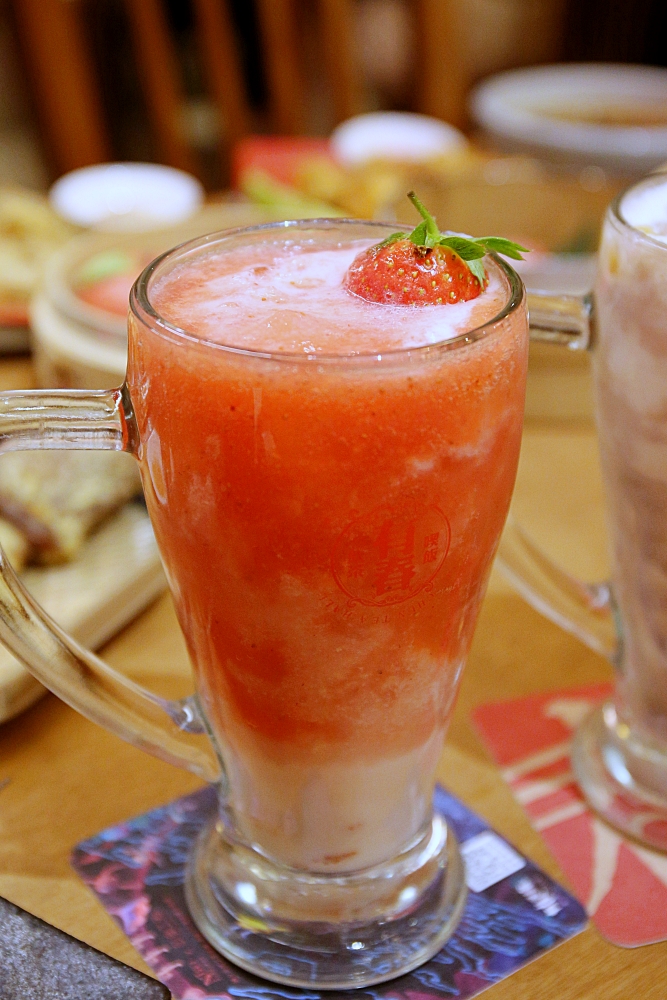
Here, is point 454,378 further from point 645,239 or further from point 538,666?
point 538,666

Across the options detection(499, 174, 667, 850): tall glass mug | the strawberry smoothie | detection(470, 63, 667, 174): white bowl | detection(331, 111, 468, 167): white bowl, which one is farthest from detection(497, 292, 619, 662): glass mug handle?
detection(331, 111, 468, 167): white bowl

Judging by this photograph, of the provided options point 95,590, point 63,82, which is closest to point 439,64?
point 63,82

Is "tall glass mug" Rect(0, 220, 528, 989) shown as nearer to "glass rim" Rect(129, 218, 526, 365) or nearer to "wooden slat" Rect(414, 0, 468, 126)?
"glass rim" Rect(129, 218, 526, 365)

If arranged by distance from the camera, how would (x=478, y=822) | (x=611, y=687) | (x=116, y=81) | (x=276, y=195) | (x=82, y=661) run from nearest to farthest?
1. (x=82, y=661)
2. (x=478, y=822)
3. (x=611, y=687)
4. (x=276, y=195)
5. (x=116, y=81)

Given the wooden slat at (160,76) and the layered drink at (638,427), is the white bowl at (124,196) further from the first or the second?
the layered drink at (638,427)

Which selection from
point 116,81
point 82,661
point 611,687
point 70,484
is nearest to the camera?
point 82,661

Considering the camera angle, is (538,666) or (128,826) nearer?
(128,826)

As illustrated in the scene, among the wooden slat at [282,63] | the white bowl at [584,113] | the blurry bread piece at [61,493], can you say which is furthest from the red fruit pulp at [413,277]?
the wooden slat at [282,63]

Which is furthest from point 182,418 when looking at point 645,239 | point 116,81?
point 116,81
